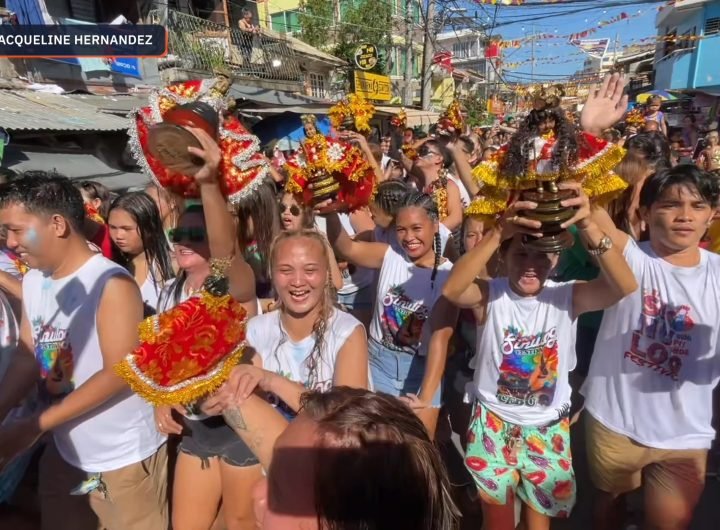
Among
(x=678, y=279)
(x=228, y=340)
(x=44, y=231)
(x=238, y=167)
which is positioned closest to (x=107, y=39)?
(x=44, y=231)

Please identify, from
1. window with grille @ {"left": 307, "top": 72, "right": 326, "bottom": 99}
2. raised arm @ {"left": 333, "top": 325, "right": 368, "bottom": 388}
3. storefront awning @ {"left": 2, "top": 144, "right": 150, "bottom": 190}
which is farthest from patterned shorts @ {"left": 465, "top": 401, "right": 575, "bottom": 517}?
window with grille @ {"left": 307, "top": 72, "right": 326, "bottom": 99}

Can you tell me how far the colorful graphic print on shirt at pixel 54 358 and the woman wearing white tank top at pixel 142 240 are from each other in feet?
2.62

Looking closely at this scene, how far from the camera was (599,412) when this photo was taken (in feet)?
7.92

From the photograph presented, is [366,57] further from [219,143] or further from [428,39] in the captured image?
[219,143]

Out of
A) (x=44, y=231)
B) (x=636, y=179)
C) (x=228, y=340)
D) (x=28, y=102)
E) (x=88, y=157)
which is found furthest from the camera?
(x=88, y=157)

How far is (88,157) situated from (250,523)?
9.52 m

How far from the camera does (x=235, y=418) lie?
4.49 feet

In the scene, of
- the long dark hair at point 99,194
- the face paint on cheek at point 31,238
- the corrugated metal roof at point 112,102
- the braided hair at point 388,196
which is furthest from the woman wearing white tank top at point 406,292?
the corrugated metal roof at point 112,102

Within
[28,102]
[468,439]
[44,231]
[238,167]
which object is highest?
[28,102]

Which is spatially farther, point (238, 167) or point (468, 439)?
point (468, 439)

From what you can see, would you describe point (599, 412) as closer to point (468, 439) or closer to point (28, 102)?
point (468, 439)

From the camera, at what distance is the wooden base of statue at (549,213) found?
166 centimetres

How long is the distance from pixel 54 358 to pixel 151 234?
1096mm

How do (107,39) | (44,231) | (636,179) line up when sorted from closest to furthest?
(44,231), (636,179), (107,39)
